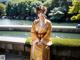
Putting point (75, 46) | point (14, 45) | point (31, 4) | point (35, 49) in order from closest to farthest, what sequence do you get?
point (35, 49), point (75, 46), point (14, 45), point (31, 4)

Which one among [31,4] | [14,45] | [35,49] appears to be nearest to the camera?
[35,49]

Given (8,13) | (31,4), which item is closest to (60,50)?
(31,4)

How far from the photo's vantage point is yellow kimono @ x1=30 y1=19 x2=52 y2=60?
566 cm

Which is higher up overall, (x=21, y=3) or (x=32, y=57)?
(x=32, y=57)

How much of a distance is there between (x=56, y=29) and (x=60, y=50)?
6205mm

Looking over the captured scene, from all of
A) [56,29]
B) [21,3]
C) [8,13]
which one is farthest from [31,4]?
[56,29]

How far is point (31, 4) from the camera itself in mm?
51375

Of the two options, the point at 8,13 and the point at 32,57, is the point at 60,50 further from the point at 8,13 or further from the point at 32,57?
the point at 8,13

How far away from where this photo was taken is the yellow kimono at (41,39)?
5.66m

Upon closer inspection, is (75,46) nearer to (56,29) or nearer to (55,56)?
(55,56)

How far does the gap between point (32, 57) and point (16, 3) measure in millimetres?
48785

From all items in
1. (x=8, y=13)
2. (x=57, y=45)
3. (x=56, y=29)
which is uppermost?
(x=57, y=45)

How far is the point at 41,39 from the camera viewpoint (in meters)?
5.70

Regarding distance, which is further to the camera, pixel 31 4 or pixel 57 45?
pixel 31 4
